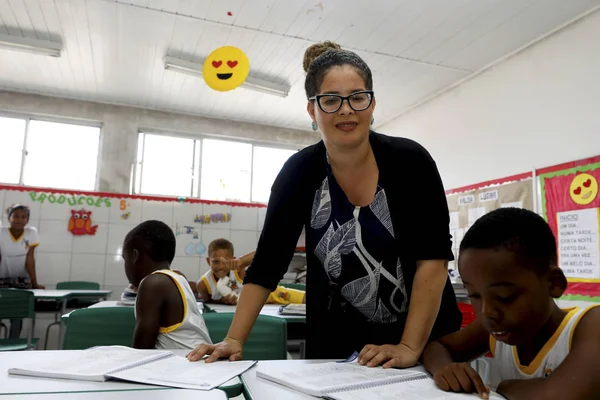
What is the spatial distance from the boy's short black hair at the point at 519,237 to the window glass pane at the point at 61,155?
5.43 meters

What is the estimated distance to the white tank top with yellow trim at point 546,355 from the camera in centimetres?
80

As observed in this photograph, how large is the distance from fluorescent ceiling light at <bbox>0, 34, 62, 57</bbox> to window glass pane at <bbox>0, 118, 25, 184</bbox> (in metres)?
1.57

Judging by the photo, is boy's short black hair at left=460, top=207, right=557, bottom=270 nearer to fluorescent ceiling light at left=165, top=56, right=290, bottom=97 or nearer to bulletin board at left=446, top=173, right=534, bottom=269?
bulletin board at left=446, top=173, right=534, bottom=269

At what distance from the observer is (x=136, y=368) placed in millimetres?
806

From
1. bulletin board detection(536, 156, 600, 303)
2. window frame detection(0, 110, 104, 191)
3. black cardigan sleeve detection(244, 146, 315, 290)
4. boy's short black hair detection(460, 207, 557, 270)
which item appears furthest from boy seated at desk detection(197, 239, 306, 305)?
window frame detection(0, 110, 104, 191)

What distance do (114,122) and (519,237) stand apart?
5.54m

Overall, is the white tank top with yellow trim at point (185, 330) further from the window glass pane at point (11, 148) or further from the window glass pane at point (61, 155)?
the window glass pane at point (11, 148)

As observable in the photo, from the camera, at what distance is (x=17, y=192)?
16.5 ft

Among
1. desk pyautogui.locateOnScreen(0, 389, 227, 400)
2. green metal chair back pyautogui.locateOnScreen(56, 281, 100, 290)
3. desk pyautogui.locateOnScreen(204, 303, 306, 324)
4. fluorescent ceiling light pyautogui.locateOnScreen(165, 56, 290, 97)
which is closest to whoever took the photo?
desk pyautogui.locateOnScreen(0, 389, 227, 400)

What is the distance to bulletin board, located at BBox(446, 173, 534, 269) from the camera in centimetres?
376

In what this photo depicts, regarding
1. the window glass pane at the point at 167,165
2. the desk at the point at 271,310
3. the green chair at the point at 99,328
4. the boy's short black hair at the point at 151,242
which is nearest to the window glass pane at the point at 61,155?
the window glass pane at the point at 167,165

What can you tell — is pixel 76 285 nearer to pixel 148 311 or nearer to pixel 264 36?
pixel 264 36

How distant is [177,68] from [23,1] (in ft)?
4.32

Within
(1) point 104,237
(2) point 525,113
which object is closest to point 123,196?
(1) point 104,237
